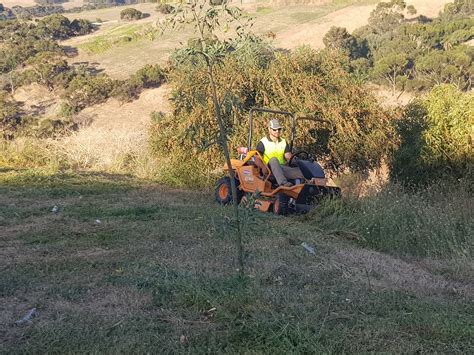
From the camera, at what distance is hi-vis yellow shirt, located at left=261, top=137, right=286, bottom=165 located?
930 cm

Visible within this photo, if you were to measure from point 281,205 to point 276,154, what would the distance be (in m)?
1.05

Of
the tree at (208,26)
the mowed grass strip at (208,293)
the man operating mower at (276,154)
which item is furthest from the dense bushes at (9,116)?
the tree at (208,26)

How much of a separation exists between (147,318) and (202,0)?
2393 millimetres

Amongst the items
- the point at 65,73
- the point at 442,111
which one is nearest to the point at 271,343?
the point at 442,111

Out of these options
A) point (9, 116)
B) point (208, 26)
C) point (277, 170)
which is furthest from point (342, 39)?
point (208, 26)

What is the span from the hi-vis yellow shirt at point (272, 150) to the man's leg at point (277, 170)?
258 mm

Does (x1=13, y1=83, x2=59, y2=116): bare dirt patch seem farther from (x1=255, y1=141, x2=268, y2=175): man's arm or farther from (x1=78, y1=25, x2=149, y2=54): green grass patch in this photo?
(x1=255, y1=141, x2=268, y2=175): man's arm

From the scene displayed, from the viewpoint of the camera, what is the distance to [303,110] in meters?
12.0

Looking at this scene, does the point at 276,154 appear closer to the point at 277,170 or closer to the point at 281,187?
the point at 277,170

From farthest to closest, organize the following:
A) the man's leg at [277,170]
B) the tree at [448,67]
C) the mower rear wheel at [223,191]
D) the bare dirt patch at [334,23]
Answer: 1. the bare dirt patch at [334,23]
2. the tree at [448,67]
3. the mower rear wheel at [223,191]
4. the man's leg at [277,170]

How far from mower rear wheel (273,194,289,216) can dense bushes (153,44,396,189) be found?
9.60ft

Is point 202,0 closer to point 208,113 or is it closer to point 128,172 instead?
point 208,113

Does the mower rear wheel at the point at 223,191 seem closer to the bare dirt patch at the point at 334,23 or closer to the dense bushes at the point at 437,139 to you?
the dense bushes at the point at 437,139

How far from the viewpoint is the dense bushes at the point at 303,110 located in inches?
463
